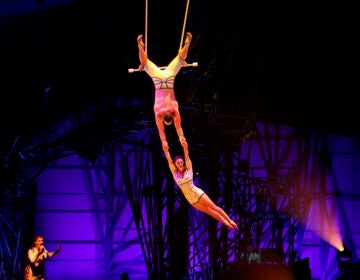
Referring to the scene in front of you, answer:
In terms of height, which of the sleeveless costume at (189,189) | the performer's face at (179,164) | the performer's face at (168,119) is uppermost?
the performer's face at (168,119)

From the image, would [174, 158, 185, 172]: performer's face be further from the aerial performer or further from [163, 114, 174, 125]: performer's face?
[163, 114, 174, 125]: performer's face

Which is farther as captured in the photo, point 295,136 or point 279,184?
point 295,136

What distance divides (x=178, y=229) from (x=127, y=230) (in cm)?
564

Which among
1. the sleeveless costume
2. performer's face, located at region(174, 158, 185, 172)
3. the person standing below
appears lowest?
the person standing below

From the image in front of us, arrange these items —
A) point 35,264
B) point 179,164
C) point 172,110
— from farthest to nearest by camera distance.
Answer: point 35,264 → point 179,164 → point 172,110

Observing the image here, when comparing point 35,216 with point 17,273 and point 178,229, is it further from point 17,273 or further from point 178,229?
point 178,229

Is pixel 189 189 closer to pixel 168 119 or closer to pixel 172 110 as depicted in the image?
pixel 168 119

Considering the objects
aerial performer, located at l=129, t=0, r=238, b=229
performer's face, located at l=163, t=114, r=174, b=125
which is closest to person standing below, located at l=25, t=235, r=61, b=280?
aerial performer, located at l=129, t=0, r=238, b=229

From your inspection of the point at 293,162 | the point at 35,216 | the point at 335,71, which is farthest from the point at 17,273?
the point at 335,71

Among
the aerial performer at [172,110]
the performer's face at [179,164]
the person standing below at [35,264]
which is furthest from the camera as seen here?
the person standing below at [35,264]

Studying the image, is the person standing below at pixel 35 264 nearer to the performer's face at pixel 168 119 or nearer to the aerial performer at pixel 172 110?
the aerial performer at pixel 172 110

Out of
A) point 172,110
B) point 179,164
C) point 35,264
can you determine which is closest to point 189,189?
point 179,164

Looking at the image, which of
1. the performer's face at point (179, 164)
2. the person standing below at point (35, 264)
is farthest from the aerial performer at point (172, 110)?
the person standing below at point (35, 264)

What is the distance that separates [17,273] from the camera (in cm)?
1384
